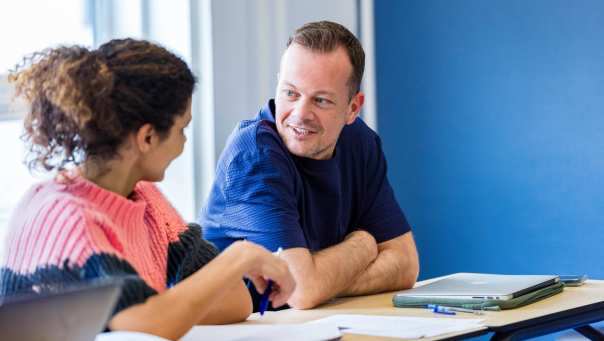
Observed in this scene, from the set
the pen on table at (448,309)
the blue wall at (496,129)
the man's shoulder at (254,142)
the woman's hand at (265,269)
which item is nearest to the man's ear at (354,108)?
the man's shoulder at (254,142)

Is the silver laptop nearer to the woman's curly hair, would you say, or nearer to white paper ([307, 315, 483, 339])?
white paper ([307, 315, 483, 339])

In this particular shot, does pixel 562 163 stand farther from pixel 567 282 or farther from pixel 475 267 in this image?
pixel 567 282

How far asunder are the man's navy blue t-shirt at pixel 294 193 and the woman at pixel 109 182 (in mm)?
528

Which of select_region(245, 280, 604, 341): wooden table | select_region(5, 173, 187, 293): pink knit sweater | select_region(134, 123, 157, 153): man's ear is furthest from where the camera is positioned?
select_region(245, 280, 604, 341): wooden table

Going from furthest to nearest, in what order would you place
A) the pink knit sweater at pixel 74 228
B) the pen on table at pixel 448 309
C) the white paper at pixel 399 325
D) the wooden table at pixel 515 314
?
1. the pen on table at pixel 448 309
2. the wooden table at pixel 515 314
3. the white paper at pixel 399 325
4. the pink knit sweater at pixel 74 228

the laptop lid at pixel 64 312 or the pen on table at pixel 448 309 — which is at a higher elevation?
the laptop lid at pixel 64 312

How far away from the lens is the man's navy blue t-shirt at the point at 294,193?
6.81 ft

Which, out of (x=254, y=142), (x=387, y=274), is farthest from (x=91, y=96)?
(x=387, y=274)

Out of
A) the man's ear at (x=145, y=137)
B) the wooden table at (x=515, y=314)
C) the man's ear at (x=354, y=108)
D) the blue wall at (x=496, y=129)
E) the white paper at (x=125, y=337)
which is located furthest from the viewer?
the blue wall at (x=496, y=129)

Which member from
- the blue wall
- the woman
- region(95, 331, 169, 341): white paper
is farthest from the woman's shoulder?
the blue wall

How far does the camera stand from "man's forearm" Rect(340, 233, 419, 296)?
2.14 m

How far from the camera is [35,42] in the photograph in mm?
2785

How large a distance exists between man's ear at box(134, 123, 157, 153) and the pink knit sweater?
9 centimetres

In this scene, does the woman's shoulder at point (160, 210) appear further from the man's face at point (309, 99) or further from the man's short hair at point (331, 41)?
the man's short hair at point (331, 41)
